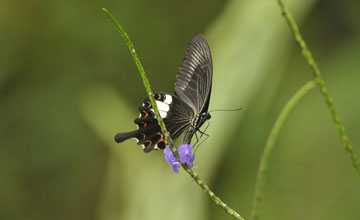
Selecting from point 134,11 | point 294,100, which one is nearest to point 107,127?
point 134,11

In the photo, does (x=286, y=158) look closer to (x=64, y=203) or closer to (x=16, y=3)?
(x=64, y=203)

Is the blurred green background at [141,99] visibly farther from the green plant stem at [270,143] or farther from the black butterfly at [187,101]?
the green plant stem at [270,143]

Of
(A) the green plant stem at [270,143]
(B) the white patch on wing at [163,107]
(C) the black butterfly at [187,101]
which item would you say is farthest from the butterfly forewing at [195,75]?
(A) the green plant stem at [270,143]

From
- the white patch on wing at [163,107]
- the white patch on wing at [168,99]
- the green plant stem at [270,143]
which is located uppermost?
the white patch on wing at [168,99]

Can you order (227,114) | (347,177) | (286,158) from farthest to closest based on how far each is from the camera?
(286,158) < (347,177) < (227,114)

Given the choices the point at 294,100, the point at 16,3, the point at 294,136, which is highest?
the point at 16,3

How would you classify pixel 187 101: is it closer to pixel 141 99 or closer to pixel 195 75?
pixel 195 75
